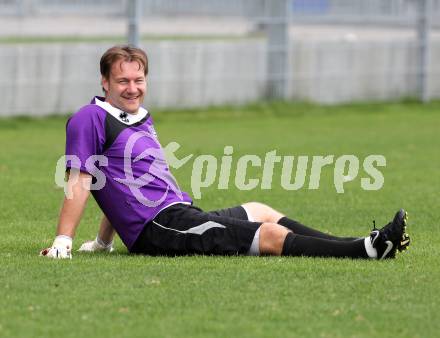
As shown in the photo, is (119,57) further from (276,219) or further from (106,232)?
(276,219)

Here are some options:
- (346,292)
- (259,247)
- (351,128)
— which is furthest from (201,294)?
(351,128)

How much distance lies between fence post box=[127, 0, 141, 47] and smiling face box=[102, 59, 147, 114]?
37.0 ft

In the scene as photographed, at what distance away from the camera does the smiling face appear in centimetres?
754

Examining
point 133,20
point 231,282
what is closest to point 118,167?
point 231,282

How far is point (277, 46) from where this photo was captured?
68.1 ft

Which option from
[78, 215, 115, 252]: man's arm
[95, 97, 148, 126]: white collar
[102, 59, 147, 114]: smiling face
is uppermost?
[102, 59, 147, 114]: smiling face

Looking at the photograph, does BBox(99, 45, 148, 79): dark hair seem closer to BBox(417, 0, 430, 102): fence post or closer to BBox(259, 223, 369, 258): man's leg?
BBox(259, 223, 369, 258): man's leg

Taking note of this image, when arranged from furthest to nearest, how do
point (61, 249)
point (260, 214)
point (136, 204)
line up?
1. point (260, 214)
2. point (136, 204)
3. point (61, 249)

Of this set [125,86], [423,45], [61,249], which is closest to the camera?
[61,249]

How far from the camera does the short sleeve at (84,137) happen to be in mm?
7320

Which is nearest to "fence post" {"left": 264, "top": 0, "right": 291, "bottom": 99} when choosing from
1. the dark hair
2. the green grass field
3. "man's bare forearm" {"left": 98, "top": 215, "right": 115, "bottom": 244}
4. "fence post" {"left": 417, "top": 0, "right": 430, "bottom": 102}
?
"fence post" {"left": 417, "top": 0, "right": 430, "bottom": 102}

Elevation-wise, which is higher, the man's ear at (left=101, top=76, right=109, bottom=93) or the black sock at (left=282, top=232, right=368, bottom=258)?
the man's ear at (left=101, top=76, right=109, bottom=93)

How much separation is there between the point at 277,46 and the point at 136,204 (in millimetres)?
13695

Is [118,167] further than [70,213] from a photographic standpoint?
Yes
